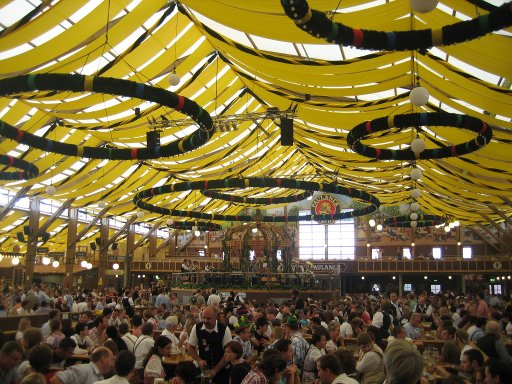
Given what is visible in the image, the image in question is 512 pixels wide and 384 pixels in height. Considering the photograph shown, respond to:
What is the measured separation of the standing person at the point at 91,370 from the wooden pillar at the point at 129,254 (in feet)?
73.5

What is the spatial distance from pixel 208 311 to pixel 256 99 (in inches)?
385

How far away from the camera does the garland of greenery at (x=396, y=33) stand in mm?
3928

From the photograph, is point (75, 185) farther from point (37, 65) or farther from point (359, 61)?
point (359, 61)

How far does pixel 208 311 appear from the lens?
4.56 meters

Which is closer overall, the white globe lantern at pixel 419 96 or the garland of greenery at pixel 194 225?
the white globe lantern at pixel 419 96

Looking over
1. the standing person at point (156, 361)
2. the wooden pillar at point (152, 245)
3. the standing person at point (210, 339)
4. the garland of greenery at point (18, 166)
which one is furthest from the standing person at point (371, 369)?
the wooden pillar at point (152, 245)

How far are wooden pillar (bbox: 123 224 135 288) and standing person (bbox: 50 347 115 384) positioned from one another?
2239 cm

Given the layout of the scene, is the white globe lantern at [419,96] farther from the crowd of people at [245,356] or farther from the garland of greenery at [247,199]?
the garland of greenery at [247,199]

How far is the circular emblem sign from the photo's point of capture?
27.9 m

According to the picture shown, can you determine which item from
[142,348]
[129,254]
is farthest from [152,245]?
[142,348]

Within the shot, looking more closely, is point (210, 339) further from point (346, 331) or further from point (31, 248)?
point (31, 248)

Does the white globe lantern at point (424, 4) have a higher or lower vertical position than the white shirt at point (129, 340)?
higher

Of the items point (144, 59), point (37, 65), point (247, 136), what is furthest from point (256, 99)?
point (37, 65)

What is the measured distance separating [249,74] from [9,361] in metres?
8.23
